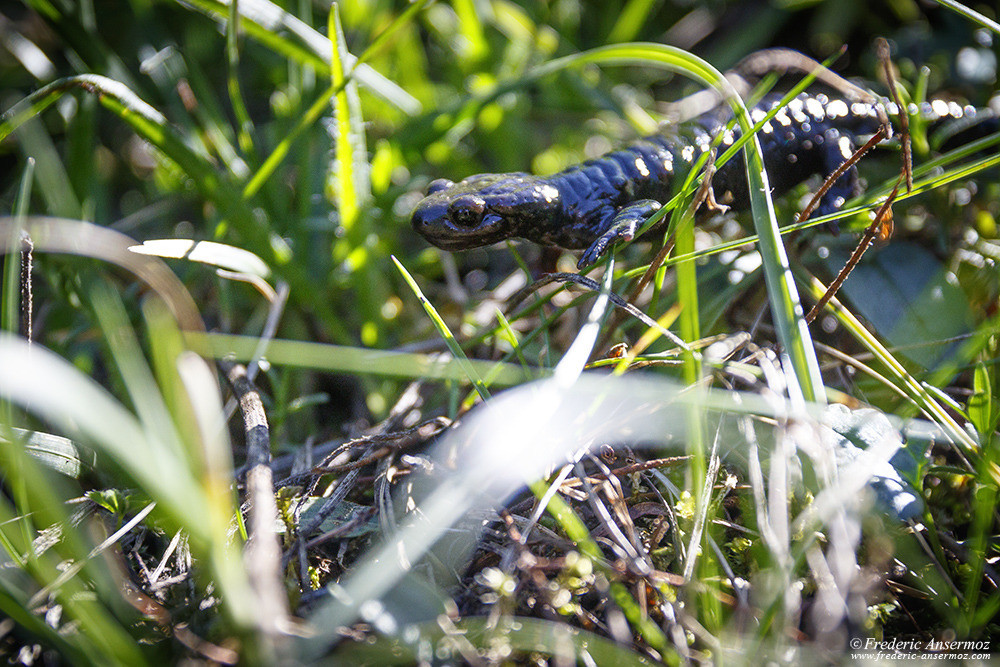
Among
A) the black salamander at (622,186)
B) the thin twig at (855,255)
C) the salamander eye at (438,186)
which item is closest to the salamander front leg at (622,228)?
the black salamander at (622,186)

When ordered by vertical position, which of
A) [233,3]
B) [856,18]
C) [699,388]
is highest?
[233,3]

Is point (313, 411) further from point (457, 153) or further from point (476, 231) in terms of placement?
point (457, 153)

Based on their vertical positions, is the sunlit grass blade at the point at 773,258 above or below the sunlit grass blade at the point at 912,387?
above

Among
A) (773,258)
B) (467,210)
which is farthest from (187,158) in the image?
(773,258)

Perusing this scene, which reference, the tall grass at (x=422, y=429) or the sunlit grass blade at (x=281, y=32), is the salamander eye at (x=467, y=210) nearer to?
the tall grass at (x=422, y=429)

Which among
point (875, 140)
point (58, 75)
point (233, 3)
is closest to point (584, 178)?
point (875, 140)

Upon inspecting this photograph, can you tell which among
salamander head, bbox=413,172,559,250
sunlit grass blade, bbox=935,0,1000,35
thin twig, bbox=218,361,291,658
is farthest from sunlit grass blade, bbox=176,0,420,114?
sunlit grass blade, bbox=935,0,1000,35
